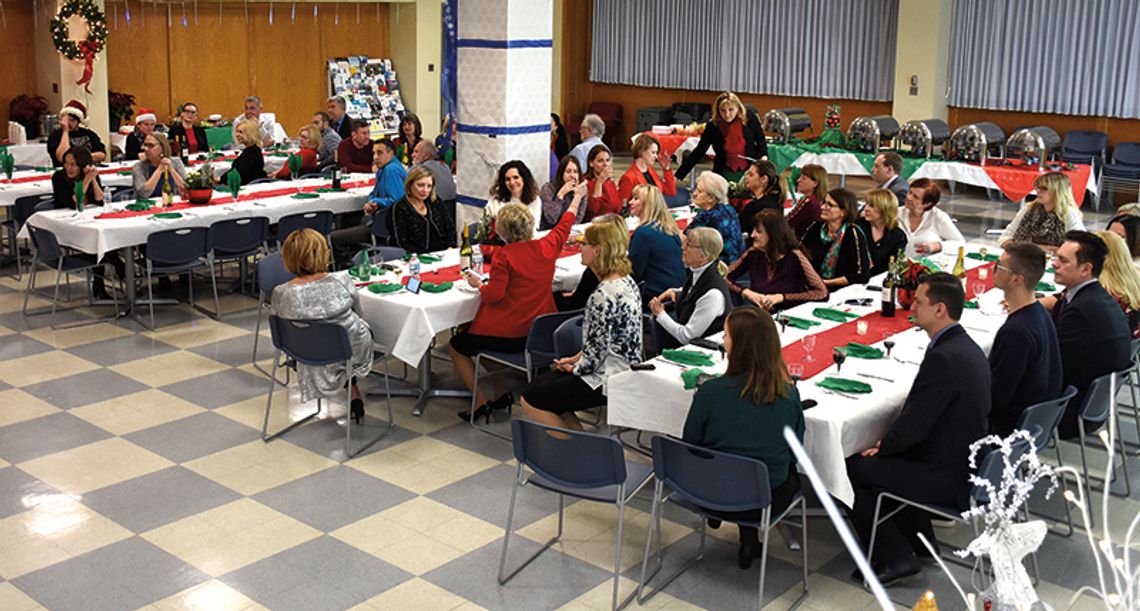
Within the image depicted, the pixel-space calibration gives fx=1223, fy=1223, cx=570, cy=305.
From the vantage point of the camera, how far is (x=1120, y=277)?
616 centimetres

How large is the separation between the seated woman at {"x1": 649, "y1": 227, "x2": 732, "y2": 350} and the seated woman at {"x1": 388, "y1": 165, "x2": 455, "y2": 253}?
242 centimetres

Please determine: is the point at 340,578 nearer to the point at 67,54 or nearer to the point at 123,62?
the point at 67,54

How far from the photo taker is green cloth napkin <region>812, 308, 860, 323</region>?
6.49m

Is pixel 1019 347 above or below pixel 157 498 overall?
above

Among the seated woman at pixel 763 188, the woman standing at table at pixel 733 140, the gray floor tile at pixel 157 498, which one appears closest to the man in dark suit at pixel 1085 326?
the seated woman at pixel 763 188

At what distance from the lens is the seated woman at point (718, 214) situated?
307 inches

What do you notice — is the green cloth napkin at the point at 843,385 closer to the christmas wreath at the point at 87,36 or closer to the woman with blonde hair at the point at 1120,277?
the woman with blonde hair at the point at 1120,277

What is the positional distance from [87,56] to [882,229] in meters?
11.1

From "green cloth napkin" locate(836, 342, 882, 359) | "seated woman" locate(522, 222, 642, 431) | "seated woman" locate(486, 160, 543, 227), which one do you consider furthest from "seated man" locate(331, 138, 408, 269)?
"green cloth napkin" locate(836, 342, 882, 359)

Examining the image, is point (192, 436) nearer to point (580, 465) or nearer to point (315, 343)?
point (315, 343)

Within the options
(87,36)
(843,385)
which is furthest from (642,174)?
(87,36)

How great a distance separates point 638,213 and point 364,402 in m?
1.97

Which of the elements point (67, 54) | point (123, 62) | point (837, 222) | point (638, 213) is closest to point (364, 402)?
point (638, 213)

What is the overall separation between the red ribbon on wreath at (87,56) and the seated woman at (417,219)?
8.39 metres
